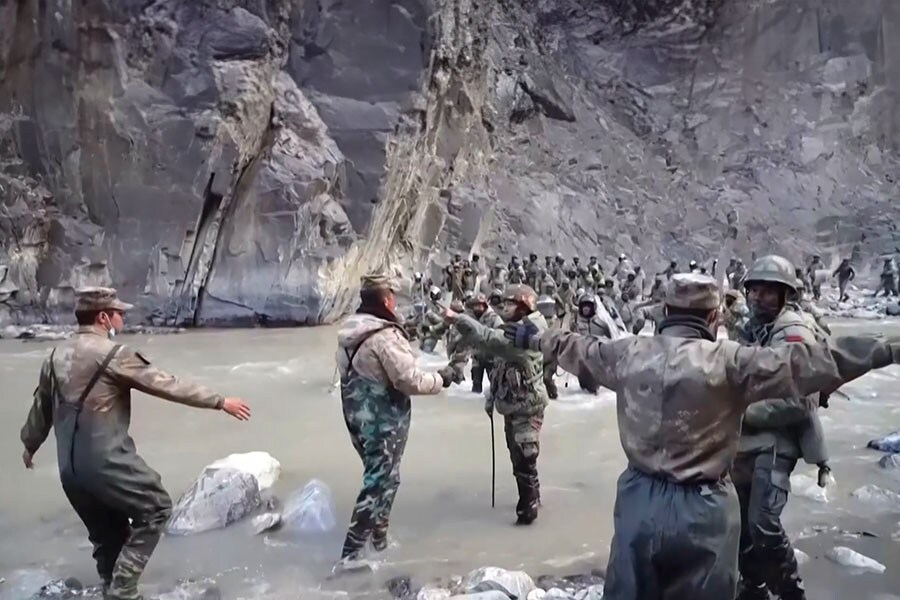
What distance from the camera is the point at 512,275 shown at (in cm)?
1352

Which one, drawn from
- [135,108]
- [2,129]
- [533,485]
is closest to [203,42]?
[135,108]

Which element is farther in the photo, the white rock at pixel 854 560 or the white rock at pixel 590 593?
the white rock at pixel 854 560

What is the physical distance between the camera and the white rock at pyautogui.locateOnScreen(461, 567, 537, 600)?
344 centimetres

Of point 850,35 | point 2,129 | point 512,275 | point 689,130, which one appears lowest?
point 512,275

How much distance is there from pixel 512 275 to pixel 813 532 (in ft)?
30.9

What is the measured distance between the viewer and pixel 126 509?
3.09 meters

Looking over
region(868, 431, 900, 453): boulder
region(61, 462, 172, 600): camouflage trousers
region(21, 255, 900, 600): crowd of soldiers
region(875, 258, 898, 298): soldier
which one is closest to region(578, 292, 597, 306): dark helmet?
region(21, 255, 900, 600): crowd of soldiers

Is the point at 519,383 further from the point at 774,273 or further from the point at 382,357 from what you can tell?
the point at 774,273

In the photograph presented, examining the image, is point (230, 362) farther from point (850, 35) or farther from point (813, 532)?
point (850, 35)

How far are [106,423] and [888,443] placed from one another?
5699 millimetres

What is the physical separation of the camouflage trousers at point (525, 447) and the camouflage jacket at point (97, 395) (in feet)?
5.95

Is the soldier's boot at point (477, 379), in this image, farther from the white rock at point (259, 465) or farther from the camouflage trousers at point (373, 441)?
the camouflage trousers at point (373, 441)

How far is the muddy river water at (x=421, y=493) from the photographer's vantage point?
12.7 feet

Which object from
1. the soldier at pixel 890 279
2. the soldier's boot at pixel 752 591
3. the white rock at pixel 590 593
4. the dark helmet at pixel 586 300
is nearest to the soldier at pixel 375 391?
the dark helmet at pixel 586 300
